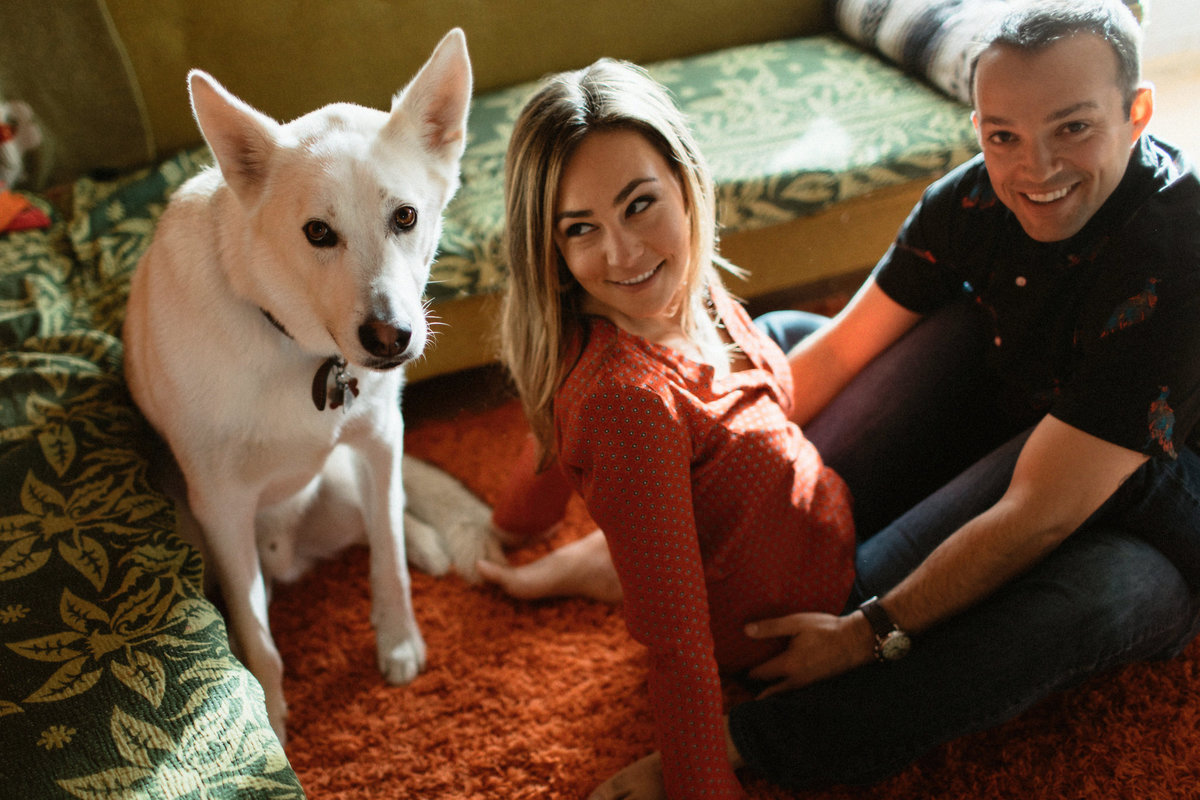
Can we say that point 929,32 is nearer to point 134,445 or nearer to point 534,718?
point 534,718

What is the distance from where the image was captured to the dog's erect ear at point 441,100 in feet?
3.85

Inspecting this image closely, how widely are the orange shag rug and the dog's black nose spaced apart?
2.57ft

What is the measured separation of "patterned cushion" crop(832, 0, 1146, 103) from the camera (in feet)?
6.73

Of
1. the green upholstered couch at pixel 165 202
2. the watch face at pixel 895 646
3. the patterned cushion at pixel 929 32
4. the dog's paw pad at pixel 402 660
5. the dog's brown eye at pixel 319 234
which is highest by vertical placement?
the patterned cushion at pixel 929 32

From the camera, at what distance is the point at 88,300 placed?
1.81m

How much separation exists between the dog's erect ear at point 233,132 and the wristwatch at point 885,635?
3.58ft

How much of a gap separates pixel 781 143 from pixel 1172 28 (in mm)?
1222

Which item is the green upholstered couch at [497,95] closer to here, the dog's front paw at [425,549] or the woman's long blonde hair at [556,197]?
the dog's front paw at [425,549]

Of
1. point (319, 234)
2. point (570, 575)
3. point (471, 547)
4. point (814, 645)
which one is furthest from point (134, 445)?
point (814, 645)

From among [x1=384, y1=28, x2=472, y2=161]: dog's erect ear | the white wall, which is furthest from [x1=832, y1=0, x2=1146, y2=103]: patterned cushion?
[x1=384, y1=28, x2=472, y2=161]: dog's erect ear

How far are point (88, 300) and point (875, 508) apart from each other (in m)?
1.72

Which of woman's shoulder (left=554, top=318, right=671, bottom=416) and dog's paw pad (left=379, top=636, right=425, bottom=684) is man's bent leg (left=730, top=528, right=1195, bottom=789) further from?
dog's paw pad (left=379, top=636, right=425, bottom=684)

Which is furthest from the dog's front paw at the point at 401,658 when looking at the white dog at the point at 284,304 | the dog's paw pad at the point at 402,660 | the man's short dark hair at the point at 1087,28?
the man's short dark hair at the point at 1087,28

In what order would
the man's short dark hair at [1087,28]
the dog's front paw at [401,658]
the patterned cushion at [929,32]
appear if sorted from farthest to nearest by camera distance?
1. the patterned cushion at [929,32]
2. the dog's front paw at [401,658]
3. the man's short dark hair at [1087,28]
